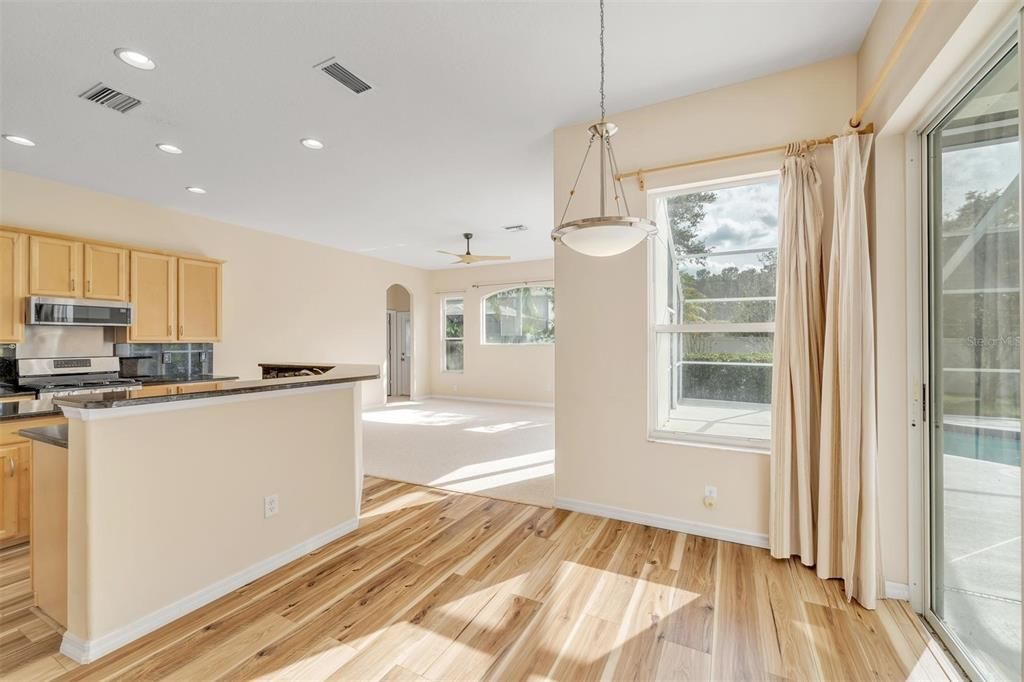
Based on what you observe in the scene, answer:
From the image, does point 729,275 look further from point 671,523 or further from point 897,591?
point 897,591

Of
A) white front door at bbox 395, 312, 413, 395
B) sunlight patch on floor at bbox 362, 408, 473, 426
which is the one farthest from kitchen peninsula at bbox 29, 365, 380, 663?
white front door at bbox 395, 312, 413, 395

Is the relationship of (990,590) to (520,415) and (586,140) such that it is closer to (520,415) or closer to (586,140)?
(586,140)

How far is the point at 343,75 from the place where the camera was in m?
2.58

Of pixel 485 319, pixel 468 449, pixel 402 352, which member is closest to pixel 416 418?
pixel 468 449

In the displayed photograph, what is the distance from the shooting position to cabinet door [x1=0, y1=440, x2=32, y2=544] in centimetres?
284

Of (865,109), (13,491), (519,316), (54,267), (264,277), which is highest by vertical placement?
(865,109)

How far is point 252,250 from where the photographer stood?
19.7 feet

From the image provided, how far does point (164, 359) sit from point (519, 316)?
5601 mm

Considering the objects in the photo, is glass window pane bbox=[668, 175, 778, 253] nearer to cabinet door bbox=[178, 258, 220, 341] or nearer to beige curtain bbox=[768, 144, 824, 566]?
beige curtain bbox=[768, 144, 824, 566]

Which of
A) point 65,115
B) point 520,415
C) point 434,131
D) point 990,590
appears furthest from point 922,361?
point 520,415

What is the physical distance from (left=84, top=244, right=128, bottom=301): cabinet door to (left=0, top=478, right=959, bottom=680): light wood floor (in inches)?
95.5

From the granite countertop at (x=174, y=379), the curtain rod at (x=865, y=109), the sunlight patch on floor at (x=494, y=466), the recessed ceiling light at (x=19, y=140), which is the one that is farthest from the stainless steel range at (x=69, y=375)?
the curtain rod at (x=865, y=109)

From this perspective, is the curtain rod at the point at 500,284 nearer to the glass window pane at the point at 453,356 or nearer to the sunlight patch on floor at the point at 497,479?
the glass window pane at the point at 453,356

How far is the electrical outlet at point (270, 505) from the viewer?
240 cm
